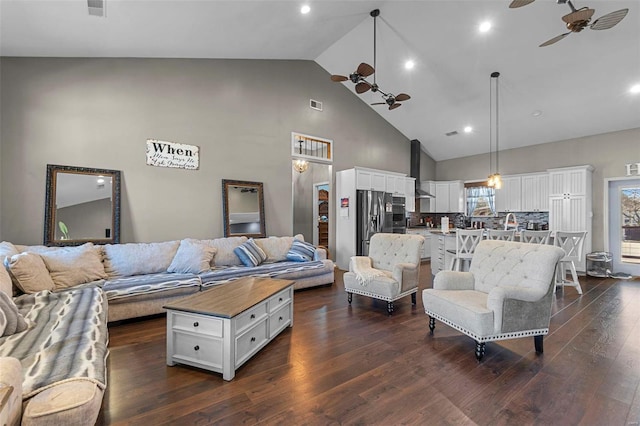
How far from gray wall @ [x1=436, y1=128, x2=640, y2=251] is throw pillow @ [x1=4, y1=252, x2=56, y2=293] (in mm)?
8775

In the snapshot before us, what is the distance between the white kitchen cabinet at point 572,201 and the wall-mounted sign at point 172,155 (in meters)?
7.03

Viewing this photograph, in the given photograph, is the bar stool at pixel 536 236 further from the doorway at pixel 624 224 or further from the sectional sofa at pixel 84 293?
the sectional sofa at pixel 84 293

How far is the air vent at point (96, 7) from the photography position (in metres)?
2.92

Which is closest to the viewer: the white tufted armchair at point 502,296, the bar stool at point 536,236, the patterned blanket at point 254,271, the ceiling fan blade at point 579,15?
the white tufted armchair at point 502,296

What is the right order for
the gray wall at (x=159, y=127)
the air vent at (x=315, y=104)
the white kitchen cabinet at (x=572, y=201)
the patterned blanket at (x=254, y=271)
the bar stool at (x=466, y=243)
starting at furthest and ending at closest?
the air vent at (x=315, y=104), the white kitchen cabinet at (x=572, y=201), the bar stool at (x=466, y=243), the patterned blanket at (x=254, y=271), the gray wall at (x=159, y=127)

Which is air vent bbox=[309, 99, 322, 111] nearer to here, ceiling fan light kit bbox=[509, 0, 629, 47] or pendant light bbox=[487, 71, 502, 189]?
pendant light bbox=[487, 71, 502, 189]

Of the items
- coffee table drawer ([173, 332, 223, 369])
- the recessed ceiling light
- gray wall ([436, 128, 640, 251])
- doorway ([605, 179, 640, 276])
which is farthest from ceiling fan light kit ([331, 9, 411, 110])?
doorway ([605, 179, 640, 276])

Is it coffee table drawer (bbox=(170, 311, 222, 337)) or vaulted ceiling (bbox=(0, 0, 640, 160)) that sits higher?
vaulted ceiling (bbox=(0, 0, 640, 160))

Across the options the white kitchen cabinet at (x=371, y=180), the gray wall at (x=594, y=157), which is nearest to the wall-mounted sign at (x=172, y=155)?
the white kitchen cabinet at (x=371, y=180)

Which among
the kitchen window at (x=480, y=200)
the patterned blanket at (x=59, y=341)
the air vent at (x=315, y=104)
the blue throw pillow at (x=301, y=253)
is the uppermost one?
the air vent at (x=315, y=104)

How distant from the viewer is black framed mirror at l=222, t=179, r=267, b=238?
4945mm

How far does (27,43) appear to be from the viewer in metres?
3.28

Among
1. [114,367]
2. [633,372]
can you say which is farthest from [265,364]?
[633,372]

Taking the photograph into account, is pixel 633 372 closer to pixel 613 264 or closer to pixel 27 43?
pixel 613 264
